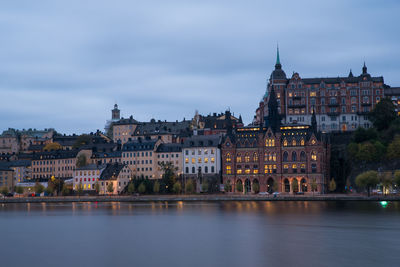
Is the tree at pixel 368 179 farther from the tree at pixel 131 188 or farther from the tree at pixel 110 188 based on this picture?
the tree at pixel 110 188

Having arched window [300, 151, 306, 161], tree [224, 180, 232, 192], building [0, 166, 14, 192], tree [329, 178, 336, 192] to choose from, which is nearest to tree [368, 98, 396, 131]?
arched window [300, 151, 306, 161]

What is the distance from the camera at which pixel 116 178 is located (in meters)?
142

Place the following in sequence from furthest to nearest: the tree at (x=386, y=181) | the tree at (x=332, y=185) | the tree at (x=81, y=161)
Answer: the tree at (x=81, y=161), the tree at (x=332, y=185), the tree at (x=386, y=181)

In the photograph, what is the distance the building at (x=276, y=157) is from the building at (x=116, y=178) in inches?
1009

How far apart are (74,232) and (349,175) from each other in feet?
235

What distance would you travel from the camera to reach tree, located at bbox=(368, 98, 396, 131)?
13162 centimetres

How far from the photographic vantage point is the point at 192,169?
5492 inches

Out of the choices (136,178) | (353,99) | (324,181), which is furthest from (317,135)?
(136,178)

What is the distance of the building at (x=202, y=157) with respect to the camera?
13788cm

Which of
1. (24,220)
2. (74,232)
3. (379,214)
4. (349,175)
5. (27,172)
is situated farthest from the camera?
(27,172)

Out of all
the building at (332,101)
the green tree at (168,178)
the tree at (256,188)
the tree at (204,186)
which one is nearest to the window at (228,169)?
the tree at (204,186)

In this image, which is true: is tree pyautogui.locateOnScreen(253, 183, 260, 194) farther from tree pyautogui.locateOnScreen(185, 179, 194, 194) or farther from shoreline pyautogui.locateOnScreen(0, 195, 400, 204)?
tree pyautogui.locateOnScreen(185, 179, 194, 194)

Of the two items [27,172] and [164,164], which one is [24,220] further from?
[27,172]

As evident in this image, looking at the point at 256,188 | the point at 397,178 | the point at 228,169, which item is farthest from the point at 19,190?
the point at 397,178
